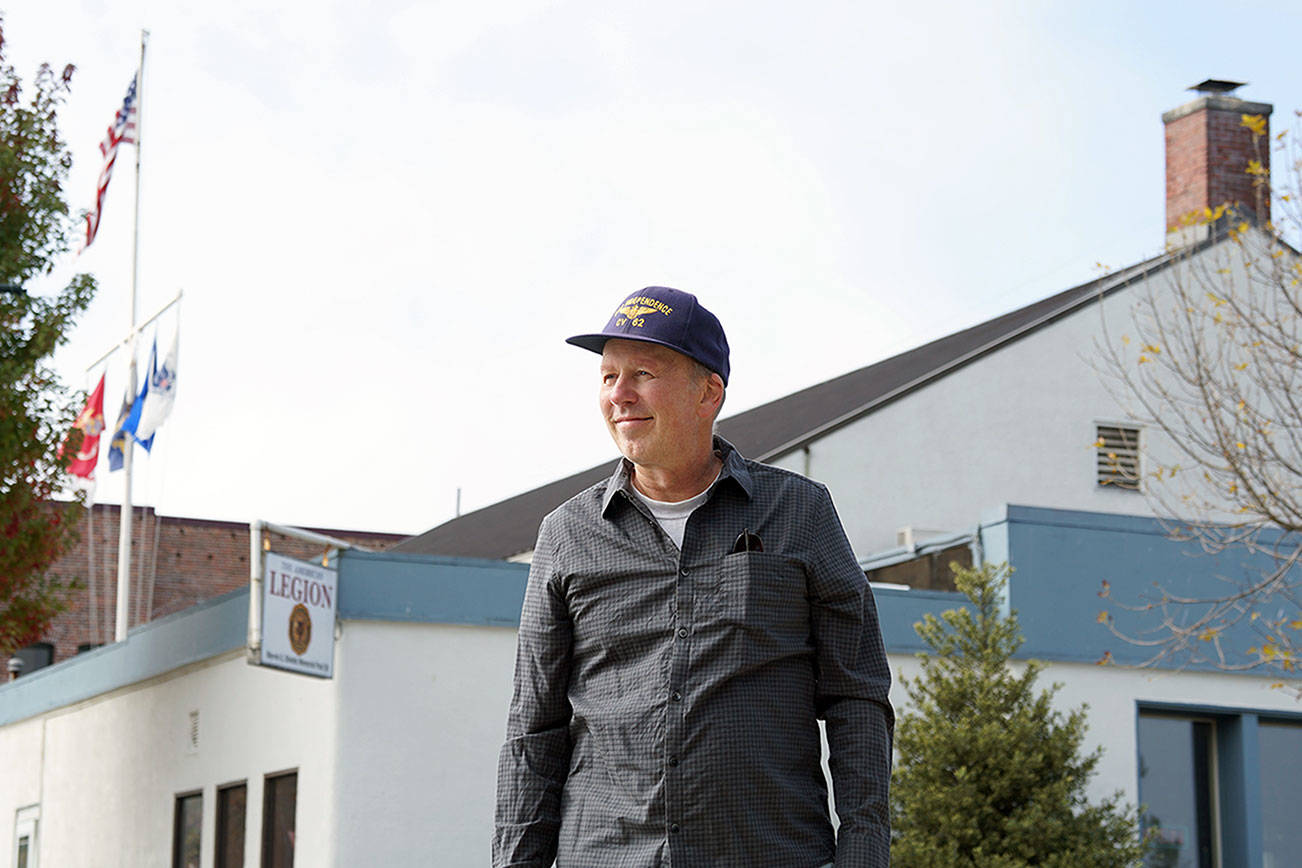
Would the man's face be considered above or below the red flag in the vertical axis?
below

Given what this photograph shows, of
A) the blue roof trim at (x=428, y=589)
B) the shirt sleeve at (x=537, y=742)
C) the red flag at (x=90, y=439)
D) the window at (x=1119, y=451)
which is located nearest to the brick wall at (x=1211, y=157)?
the window at (x=1119, y=451)

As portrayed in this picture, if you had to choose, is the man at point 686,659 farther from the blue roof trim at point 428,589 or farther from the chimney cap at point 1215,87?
the chimney cap at point 1215,87

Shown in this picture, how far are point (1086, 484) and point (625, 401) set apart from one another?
18.7 metres

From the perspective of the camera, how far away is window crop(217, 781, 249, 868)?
55.3ft

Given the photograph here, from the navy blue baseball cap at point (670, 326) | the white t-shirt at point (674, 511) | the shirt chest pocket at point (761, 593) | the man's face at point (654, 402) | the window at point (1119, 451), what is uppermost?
the window at point (1119, 451)

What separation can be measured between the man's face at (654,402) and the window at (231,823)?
45.0 ft

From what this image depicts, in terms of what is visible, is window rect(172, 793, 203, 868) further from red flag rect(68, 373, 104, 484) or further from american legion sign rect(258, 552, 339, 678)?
red flag rect(68, 373, 104, 484)

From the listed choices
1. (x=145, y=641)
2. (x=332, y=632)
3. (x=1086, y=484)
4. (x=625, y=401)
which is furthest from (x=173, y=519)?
(x=625, y=401)

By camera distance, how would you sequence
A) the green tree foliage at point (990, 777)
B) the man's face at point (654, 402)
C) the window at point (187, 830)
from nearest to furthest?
the man's face at point (654, 402) < the green tree foliage at point (990, 777) < the window at point (187, 830)

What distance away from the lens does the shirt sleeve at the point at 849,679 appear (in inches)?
147

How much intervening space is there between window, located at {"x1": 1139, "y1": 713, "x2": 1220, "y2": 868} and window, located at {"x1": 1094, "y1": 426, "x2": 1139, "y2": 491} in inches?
218

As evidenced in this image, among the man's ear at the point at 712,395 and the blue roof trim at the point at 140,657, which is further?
the blue roof trim at the point at 140,657

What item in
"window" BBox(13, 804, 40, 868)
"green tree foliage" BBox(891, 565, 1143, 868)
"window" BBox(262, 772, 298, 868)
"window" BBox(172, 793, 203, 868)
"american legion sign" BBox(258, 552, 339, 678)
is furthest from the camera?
"window" BBox(13, 804, 40, 868)

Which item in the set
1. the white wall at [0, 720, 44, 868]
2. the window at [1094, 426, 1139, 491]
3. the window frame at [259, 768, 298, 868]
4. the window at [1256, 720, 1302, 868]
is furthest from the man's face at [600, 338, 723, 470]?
the white wall at [0, 720, 44, 868]
